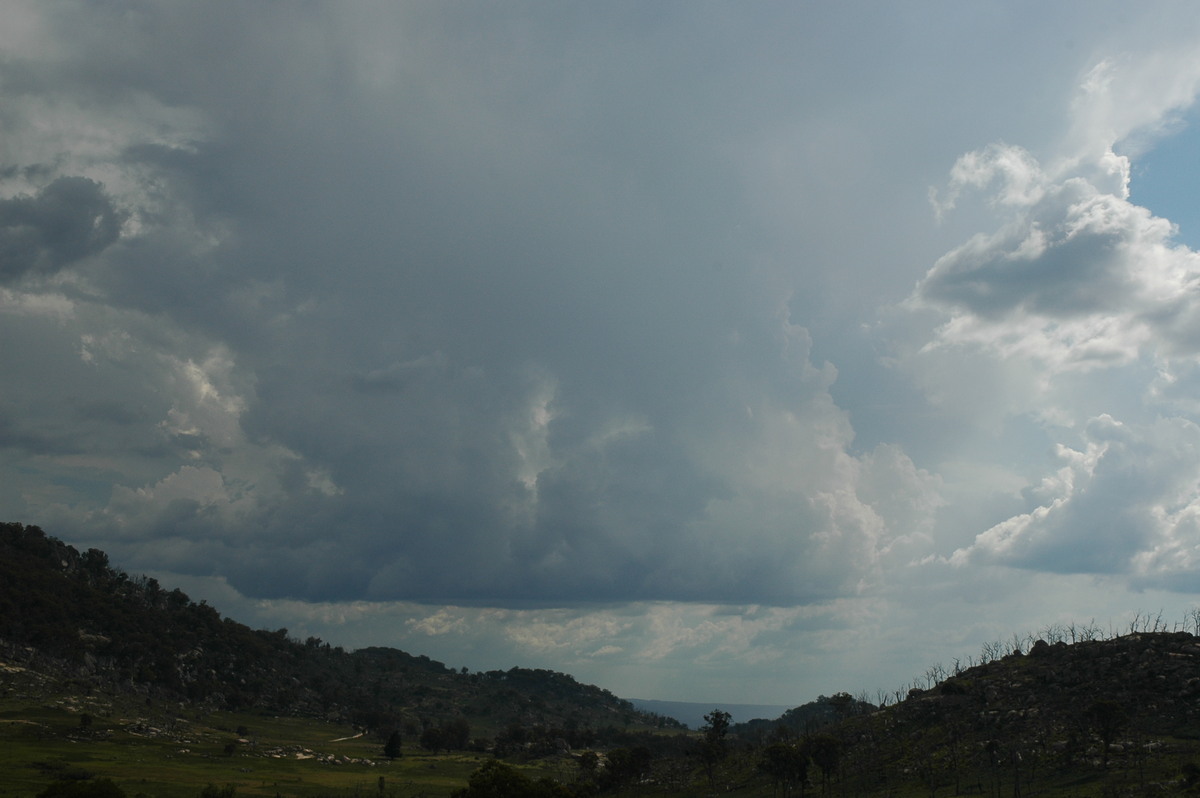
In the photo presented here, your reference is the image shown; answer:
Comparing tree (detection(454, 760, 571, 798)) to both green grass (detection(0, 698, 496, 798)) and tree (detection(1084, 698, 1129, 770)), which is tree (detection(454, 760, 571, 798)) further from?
tree (detection(1084, 698, 1129, 770))

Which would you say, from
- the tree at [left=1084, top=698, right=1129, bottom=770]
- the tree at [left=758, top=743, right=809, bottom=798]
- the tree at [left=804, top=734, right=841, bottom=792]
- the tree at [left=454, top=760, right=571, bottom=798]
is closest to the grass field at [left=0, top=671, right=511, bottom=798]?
the tree at [left=454, top=760, right=571, bottom=798]

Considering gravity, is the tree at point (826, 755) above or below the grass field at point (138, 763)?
above

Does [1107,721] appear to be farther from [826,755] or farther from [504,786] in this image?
[504,786]

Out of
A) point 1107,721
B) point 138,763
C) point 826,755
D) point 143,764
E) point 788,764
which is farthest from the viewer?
point 138,763

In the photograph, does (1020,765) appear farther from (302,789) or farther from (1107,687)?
(302,789)

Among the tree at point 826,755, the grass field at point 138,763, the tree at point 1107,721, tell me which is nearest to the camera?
the tree at point 1107,721

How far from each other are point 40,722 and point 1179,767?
210669mm

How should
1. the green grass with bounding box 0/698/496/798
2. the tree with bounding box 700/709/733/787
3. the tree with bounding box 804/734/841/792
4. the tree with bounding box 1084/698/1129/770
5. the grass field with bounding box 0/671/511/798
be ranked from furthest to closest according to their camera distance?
the tree with bounding box 700/709/733/787
the tree with bounding box 804/734/841/792
the grass field with bounding box 0/671/511/798
the green grass with bounding box 0/698/496/798
the tree with bounding box 1084/698/1129/770

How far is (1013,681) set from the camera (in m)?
166

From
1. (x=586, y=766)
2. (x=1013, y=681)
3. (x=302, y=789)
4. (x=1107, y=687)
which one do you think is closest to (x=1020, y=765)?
(x=1107, y=687)

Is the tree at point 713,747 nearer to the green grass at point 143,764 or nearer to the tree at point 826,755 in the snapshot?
the tree at point 826,755

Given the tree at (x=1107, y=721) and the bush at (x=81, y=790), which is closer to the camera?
the bush at (x=81, y=790)

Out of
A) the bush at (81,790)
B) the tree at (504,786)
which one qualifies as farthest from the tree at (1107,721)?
the bush at (81,790)

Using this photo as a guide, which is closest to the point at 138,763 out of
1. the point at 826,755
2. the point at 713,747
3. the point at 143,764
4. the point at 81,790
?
the point at 143,764
